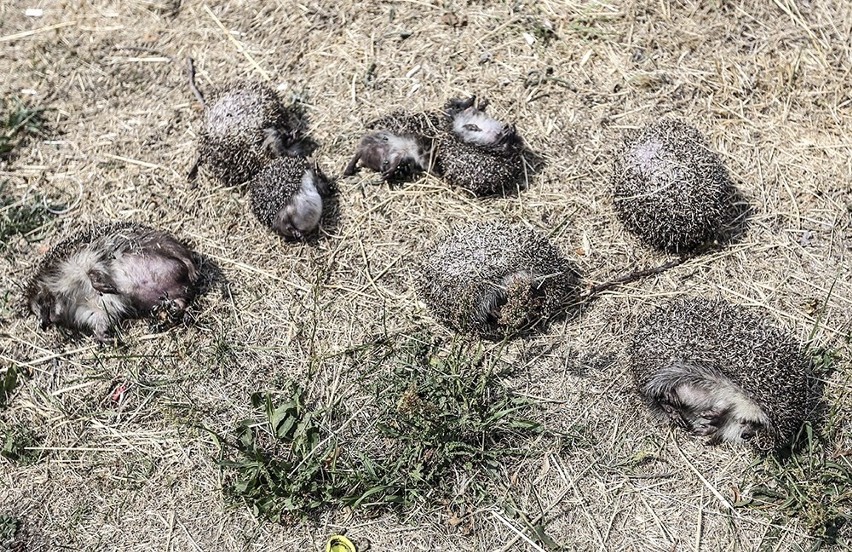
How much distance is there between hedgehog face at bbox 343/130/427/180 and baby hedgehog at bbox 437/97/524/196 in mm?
201

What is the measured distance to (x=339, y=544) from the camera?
5.08 m

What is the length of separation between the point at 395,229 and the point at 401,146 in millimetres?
668

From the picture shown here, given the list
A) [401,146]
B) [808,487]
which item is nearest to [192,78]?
[401,146]

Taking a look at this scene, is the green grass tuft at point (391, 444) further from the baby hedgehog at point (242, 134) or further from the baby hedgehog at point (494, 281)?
the baby hedgehog at point (242, 134)

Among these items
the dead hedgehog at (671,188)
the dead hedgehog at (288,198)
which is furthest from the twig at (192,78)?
the dead hedgehog at (671,188)

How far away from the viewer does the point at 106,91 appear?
7852 millimetres

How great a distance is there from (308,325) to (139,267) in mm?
1353

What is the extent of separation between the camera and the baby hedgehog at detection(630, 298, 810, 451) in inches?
194

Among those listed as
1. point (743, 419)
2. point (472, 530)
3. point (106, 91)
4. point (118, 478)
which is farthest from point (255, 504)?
point (106, 91)

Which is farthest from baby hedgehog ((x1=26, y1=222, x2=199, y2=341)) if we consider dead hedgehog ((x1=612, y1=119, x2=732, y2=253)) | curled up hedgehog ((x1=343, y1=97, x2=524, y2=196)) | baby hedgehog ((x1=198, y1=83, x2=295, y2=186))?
dead hedgehog ((x1=612, y1=119, x2=732, y2=253))

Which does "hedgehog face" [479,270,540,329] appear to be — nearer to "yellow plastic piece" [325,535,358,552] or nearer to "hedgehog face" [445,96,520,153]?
"hedgehog face" [445,96,520,153]

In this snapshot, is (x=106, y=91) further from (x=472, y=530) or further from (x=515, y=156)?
(x=472, y=530)

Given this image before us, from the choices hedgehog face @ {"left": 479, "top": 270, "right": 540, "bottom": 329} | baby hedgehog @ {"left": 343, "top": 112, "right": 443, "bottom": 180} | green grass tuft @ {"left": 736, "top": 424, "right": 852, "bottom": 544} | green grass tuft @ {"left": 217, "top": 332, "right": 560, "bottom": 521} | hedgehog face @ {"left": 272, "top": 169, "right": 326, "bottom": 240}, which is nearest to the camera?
green grass tuft @ {"left": 736, "top": 424, "right": 852, "bottom": 544}

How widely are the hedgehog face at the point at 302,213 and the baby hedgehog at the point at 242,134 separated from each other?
48cm
